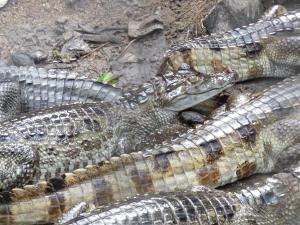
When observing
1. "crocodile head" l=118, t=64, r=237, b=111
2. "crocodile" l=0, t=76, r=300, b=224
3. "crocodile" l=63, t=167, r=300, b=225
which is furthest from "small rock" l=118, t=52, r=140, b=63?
"crocodile" l=63, t=167, r=300, b=225

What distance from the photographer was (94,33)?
635cm

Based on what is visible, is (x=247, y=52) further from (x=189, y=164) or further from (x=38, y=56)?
(x=38, y=56)

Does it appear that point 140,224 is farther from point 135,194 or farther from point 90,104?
point 90,104

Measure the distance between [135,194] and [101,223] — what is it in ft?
2.23

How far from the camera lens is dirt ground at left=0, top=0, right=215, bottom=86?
605 centimetres

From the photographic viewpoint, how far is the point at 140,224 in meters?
3.82

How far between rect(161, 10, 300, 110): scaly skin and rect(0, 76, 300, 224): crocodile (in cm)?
48

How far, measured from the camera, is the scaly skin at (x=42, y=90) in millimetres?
5633

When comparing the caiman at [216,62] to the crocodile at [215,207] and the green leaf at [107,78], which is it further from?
the crocodile at [215,207]

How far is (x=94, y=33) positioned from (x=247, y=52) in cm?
138

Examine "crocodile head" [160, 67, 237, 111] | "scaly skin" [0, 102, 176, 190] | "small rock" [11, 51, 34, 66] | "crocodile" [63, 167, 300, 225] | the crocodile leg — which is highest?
"small rock" [11, 51, 34, 66]

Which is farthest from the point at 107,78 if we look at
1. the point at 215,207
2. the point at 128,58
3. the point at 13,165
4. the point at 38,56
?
the point at 215,207

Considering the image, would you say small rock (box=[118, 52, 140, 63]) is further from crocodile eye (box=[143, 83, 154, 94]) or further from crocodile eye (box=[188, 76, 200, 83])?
crocodile eye (box=[188, 76, 200, 83])

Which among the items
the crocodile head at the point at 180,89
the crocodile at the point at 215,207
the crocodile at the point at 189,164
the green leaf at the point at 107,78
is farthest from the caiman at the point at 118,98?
the crocodile at the point at 215,207
